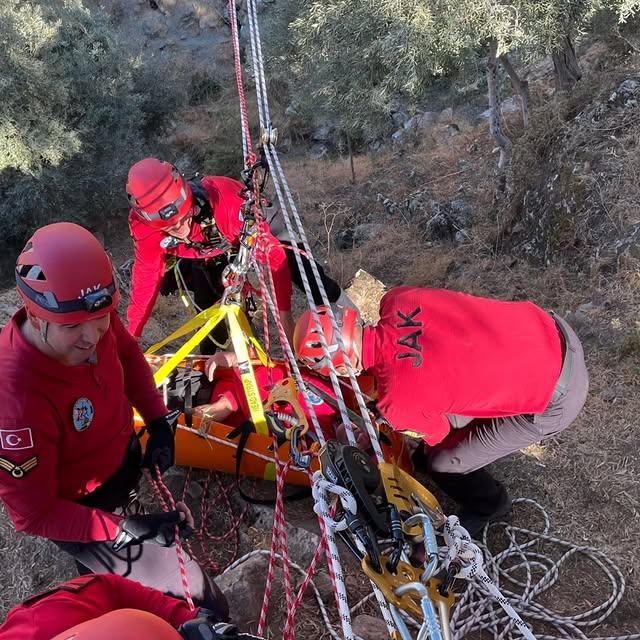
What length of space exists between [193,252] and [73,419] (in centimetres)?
184

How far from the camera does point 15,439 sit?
5.48 ft

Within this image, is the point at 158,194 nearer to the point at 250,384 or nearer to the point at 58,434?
the point at 250,384

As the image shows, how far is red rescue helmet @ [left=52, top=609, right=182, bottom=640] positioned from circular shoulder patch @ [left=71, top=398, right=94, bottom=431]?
0.93m

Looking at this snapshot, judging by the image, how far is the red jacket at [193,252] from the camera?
3408 mm

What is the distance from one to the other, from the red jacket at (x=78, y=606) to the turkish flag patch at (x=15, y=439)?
0.49 metres

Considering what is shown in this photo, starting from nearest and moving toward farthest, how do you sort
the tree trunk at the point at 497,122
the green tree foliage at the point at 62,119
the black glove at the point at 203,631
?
1. the black glove at the point at 203,631
2. the tree trunk at the point at 497,122
3. the green tree foliage at the point at 62,119

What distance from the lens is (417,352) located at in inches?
87.1

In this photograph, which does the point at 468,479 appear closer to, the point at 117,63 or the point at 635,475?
the point at 635,475

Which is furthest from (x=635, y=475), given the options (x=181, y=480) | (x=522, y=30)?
(x=522, y=30)

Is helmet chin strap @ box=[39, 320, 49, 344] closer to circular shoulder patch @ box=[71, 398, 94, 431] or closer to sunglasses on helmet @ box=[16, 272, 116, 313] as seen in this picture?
sunglasses on helmet @ box=[16, 272, 116, 313]

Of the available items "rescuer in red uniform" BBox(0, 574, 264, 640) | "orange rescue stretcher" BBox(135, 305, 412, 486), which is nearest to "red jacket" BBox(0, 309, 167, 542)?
"rescuer in red uniform" BBox(0, 574, 264, 640)

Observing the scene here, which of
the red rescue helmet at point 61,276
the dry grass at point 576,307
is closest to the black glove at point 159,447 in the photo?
the red rescue helmet at point 61,276

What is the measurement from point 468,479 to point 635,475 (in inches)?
46.1

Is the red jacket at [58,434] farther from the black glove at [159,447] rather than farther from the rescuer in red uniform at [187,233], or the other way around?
the rescuer in red uniform at [187,233]
